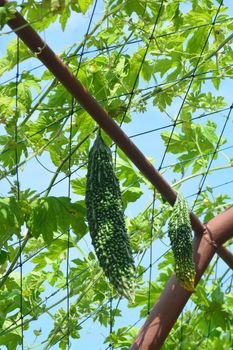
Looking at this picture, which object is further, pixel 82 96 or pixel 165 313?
pixel 165 313

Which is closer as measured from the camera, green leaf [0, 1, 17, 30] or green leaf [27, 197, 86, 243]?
green leaf [0, 1, 17, 30]

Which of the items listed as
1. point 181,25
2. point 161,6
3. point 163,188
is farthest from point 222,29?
point 163,188

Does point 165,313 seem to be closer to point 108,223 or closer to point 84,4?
point 108,223

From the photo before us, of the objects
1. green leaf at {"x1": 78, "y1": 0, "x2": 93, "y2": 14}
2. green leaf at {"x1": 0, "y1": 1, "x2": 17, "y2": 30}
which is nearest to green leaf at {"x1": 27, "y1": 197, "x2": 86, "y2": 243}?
green leaf at {"x1": 78, "y1": 0, "x2": 93, "y2": 14}

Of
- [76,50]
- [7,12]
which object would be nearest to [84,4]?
[76,50]

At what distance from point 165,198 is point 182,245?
0.40 m

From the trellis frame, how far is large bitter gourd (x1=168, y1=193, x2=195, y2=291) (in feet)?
0.59

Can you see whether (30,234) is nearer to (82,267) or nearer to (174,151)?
(82,267)

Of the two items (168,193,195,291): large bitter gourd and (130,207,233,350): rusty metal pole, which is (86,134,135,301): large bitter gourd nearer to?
(168,193,195,291): large bitter gourd

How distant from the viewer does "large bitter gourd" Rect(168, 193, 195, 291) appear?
213cm

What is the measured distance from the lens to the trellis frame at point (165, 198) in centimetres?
215

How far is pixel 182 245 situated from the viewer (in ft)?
7.18

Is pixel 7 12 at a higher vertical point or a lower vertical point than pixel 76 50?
lower

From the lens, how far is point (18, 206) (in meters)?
2.51
